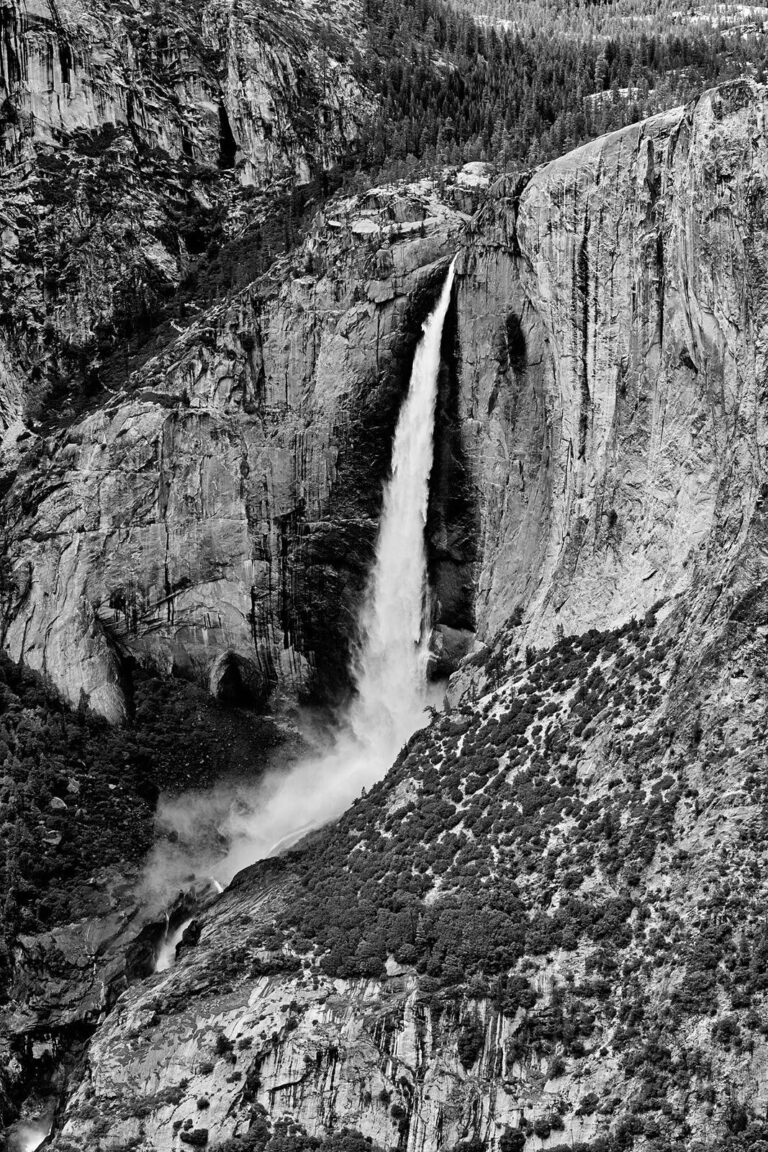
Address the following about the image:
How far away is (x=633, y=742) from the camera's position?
211 feet

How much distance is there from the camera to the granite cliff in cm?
5853

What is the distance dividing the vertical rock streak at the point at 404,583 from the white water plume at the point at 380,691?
6 cm

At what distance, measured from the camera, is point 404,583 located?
88.2 meters

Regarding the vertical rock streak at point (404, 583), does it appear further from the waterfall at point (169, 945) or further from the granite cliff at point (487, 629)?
the waterfall at point (169, 945)

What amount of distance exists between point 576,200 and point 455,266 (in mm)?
10658

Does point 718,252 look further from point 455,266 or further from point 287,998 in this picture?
point 287,998

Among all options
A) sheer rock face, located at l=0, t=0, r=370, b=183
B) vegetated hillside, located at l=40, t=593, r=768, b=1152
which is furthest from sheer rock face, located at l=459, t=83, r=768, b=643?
sheer rock face, located at l=0, t=0, r=370, b=183

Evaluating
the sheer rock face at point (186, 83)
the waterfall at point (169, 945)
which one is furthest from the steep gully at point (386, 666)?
the sheer rock face at point (186, 83)

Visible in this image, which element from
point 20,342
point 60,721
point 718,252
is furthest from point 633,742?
point 20,342

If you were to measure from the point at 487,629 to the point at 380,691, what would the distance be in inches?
423

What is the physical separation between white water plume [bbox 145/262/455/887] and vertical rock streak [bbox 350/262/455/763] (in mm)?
58

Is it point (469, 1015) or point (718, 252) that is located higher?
point (718, 252)

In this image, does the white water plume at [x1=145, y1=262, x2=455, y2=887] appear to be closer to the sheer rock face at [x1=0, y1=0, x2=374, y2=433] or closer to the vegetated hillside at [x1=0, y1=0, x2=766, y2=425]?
the vegetated hillside at [x1=0, y1=0, x2=766, y2=425]

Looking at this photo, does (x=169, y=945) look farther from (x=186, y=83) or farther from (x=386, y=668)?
(x=186, y=83)
